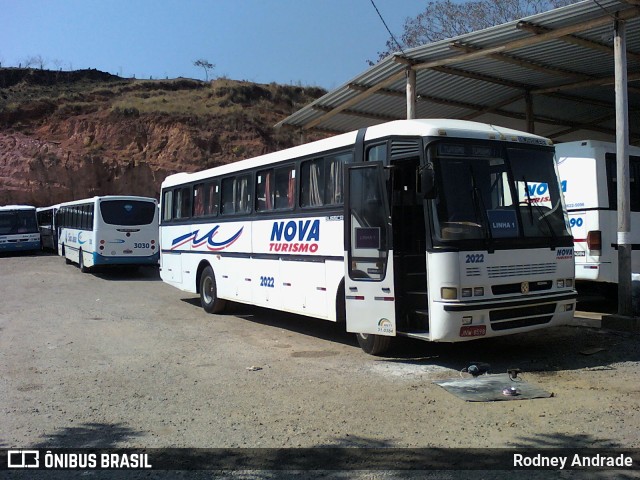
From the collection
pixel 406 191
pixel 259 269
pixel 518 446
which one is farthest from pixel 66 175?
pixel 518 446

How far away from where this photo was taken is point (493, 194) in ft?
26.6

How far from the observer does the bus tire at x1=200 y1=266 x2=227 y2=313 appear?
1345cm

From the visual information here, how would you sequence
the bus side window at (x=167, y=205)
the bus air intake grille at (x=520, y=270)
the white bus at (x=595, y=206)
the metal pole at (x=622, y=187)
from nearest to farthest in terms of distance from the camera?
the bus air intake grille at (x=520, y=270) → the metal pole at (x=622, y=187) → the white bus at (x=595, y=206) → the bus side window at (x=167, y=205)

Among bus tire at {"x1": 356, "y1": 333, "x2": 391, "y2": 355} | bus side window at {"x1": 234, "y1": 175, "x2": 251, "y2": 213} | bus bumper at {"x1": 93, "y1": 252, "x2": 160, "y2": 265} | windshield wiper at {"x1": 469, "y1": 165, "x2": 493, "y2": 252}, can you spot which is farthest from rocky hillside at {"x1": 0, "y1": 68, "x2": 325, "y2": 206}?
windshield wiper at {"x1": 469, "y1": 165, "x2": 493, "y2": 252}

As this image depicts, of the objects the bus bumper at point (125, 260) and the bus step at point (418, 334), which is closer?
the bus step at point (418, 334)

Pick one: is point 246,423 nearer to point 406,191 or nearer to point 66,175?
point 406,191

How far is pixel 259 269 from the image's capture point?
11539 mm

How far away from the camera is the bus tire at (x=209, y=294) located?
13.5 m

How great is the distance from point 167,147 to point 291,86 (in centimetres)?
1620

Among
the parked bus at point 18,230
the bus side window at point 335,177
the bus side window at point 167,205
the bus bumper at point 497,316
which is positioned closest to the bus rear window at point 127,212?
the bus side window at point 167,205

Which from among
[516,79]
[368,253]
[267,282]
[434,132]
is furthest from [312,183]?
[516,79]

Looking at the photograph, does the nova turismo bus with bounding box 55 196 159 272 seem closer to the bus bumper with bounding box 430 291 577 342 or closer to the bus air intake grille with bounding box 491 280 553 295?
the bus bumper with bounding box 430 291 577 342

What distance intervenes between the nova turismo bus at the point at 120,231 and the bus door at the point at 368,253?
15.5 m

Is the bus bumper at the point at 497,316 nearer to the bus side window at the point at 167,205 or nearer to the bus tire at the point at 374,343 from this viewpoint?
the bus tire at the point at 374,343
